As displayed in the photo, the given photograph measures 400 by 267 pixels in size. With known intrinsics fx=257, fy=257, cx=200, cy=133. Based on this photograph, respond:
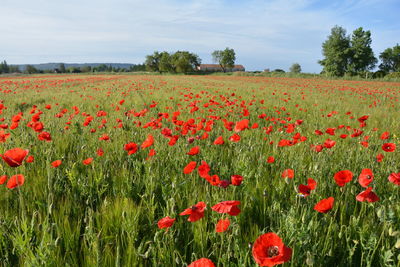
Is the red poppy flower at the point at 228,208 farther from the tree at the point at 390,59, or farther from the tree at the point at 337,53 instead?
the tree at the point at 390,59

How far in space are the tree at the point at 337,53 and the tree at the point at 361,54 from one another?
1.31 meters

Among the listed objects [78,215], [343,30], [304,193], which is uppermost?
[343,30]

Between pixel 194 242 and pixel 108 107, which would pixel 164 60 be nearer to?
pixel 108 107

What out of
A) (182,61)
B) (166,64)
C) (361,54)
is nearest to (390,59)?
(361,54)

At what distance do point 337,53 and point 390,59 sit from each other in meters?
36.9

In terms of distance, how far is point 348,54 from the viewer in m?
60.5

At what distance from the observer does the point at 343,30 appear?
62.5 m

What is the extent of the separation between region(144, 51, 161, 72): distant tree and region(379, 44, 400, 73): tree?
74.2 metres

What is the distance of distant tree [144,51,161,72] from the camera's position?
9388cm

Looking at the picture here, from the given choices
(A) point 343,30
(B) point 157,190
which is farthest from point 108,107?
(A) point 343,30

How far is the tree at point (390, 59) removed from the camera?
257 ft

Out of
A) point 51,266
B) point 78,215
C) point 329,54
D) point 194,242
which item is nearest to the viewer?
point 51,266

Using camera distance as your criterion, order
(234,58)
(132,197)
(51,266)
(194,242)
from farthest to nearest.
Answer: (234,58) < (132,197) < (194,242) < (51,266)

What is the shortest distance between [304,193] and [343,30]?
7470 cm
